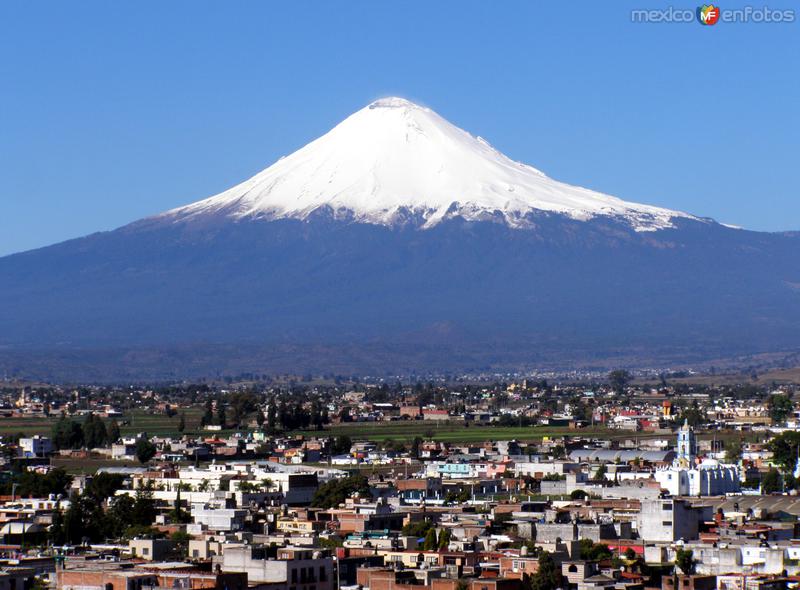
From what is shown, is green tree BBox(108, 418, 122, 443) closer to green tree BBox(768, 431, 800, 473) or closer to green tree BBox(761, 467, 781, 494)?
green tree BBox(768, 431, 800, 473)

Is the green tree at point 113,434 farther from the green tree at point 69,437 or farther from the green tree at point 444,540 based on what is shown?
the green tree at point 444,540

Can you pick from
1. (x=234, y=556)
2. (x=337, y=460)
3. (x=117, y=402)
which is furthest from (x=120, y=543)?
(x=117, y=402)

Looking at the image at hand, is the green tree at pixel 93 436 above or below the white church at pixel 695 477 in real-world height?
above

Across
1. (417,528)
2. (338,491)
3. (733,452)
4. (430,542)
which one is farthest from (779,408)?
(430,542)

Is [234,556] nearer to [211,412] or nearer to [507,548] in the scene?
[507,548]

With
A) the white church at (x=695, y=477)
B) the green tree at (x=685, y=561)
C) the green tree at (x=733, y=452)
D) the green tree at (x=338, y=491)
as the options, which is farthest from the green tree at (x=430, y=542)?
the green tree at (x=733, y=452)

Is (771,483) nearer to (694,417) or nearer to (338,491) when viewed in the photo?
(338,491)

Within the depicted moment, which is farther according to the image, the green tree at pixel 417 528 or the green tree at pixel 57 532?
the green tree at pixel 57 532

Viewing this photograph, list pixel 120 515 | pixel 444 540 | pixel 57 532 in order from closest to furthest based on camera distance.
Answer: pixel 444 540
pixel 57 532
pixel 120 515

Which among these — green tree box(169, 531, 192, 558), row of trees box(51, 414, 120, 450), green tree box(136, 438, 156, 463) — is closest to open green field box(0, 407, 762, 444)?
row of trees box(51, 414, 120, 450)
